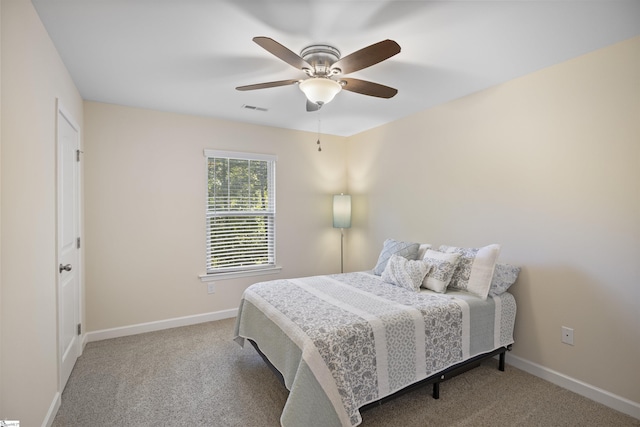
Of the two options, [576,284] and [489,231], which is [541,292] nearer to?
[576,284]

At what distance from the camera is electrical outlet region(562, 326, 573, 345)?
92.9 inches

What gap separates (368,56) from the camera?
1794 mm

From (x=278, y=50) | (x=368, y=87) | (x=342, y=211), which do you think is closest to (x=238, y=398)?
(x=278, y=50)

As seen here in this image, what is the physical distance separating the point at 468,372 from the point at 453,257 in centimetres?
98

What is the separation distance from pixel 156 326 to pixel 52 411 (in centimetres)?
154

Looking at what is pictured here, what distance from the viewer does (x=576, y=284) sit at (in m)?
2.33

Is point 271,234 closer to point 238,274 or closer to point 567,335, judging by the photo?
point 238,274

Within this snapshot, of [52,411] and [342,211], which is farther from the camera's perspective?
[342,211]

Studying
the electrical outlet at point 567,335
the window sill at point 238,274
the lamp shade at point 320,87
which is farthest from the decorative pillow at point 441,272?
the window sill at point 238,274

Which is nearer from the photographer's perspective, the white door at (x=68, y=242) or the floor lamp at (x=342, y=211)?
the white door at (x=68, y=242)

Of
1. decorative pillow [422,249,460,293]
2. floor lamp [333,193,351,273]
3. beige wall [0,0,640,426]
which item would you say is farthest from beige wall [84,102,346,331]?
decorative pillow [422,249,460,293]

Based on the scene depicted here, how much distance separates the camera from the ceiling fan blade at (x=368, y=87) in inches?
85.8

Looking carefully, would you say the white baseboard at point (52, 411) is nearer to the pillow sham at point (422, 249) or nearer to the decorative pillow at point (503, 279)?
the pillow sham at point (422, 249)

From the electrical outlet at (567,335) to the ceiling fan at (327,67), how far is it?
7.55 ft
